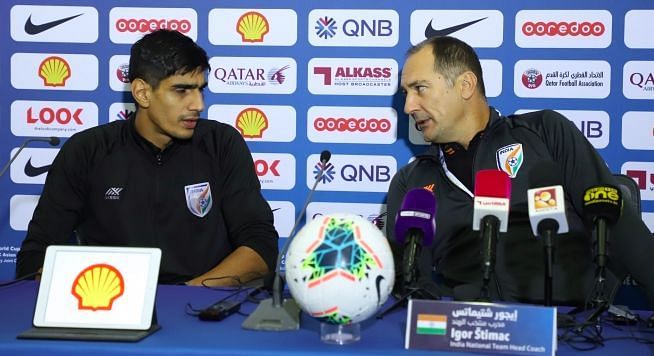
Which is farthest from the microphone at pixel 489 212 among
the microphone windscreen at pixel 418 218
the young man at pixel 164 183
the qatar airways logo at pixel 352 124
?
the qatar airways logo at pixel 352 124

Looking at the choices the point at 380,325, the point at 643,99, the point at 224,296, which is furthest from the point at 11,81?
the point at 643,99

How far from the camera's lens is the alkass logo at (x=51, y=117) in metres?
3.41

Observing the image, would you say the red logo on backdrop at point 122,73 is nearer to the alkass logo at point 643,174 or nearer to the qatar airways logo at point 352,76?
the qatar airways logo at point 352,76

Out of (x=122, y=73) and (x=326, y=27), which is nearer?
(x=326, y=27)

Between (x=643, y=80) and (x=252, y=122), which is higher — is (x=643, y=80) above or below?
above

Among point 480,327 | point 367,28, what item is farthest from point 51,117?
point 480,327

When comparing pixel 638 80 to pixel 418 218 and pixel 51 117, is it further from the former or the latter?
pixel 51 117

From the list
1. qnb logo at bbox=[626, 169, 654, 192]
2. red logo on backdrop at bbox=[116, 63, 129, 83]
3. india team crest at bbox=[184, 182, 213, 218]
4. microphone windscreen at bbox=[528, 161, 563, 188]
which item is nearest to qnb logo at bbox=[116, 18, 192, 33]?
red logo on backdrop at bbox=[116, 63, 129, 83]

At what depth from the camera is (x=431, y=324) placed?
4.98ft

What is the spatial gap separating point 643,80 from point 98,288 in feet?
7.99

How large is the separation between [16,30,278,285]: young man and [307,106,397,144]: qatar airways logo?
50 cm

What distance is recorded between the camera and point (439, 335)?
1511 mm

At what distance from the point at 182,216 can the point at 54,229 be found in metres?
0.46

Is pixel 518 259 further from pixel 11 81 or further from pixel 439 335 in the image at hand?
pixel 11 81
